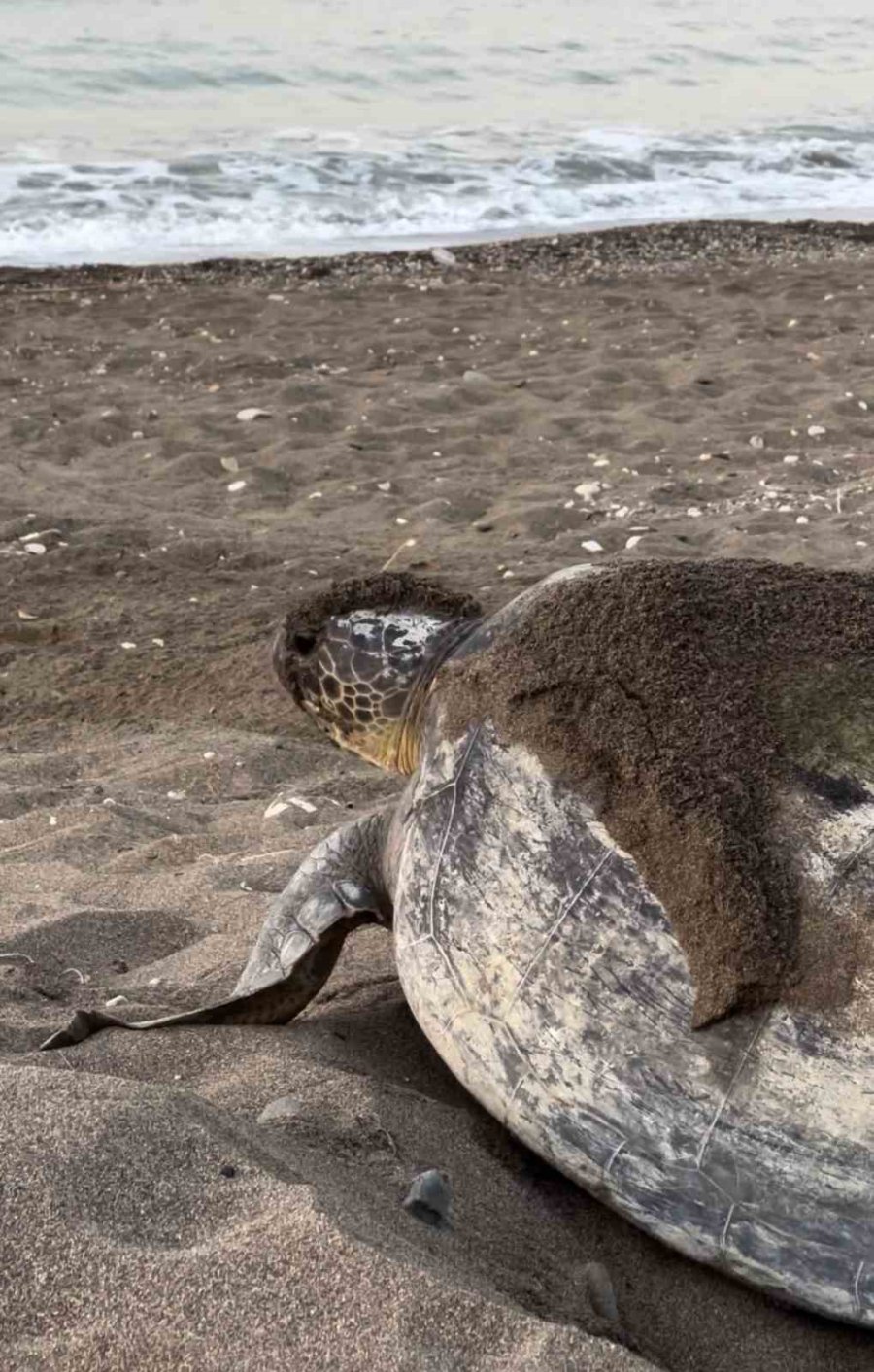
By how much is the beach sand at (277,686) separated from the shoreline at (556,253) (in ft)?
0.20

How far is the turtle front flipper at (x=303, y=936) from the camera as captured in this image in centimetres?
259

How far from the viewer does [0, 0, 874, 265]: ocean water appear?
12.0 meters

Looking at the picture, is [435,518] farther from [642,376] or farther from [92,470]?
[642,376]

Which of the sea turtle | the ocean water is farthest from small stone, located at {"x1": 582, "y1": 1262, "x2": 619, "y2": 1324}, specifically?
the ocean water

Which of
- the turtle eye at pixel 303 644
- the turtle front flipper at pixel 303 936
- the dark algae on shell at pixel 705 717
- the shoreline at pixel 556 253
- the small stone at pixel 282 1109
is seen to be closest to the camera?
the dark algae on shell at pixel 705 717

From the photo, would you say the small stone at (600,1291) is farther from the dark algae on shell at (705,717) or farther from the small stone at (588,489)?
the small stone at (588,489)

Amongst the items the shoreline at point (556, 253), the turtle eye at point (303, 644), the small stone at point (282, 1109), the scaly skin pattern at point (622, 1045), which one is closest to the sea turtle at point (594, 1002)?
the scaly skin pattern at point (622, 1045)

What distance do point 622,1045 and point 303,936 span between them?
0.75m

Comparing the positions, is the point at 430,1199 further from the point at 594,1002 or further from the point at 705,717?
the point at 705,717

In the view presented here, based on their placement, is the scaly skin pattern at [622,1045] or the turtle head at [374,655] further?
the turtle head at [374,655]

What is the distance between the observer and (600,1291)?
2012mm

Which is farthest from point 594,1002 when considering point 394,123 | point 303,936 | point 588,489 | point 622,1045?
point 394,123

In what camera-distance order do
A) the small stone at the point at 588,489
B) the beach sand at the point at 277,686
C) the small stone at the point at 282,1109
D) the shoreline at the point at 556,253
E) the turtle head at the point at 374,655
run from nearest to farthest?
the beach sand at the point at 277,686 < the small stone at the point at 282,1109 < the turtle head at the point at 374,655 < the small stone at the point at 588,489 < the shoreline at the point at 556,253

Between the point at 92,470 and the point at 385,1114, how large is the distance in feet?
15.9
